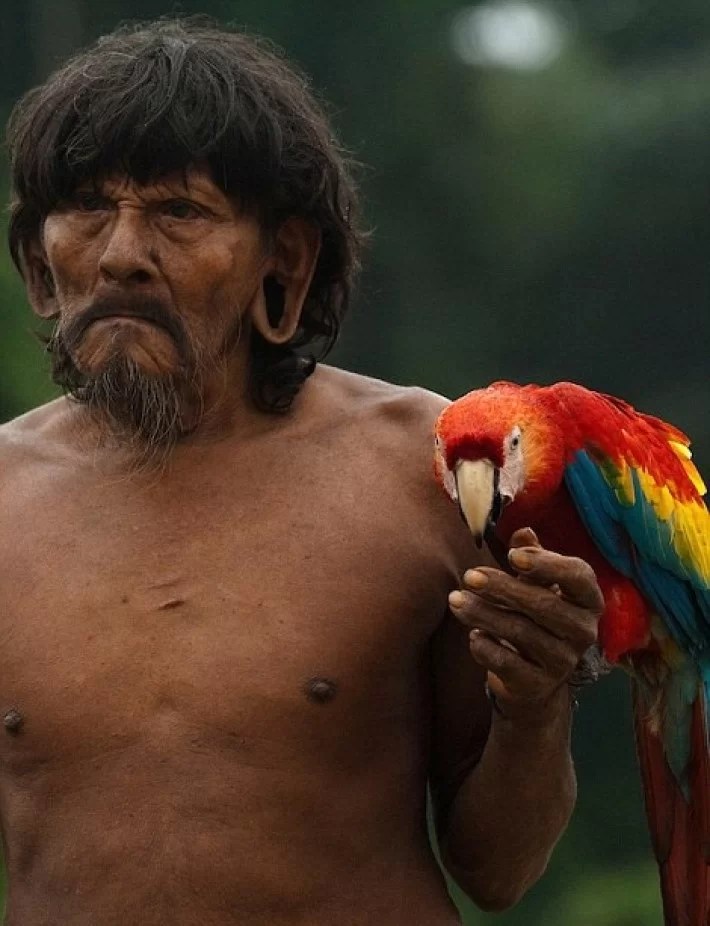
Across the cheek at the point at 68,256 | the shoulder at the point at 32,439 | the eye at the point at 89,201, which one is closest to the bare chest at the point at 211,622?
the shoulder at the point at 32,439

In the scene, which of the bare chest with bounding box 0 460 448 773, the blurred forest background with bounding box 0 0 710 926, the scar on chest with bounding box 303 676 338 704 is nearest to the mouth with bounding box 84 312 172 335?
the bare chest with bounding box 0 460 448 773

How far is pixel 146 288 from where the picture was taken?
11.6 feet

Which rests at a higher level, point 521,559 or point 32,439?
point 521,559

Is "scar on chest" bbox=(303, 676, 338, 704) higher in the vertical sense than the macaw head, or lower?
lower

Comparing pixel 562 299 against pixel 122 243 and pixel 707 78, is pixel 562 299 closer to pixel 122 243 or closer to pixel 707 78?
pixel 707 78

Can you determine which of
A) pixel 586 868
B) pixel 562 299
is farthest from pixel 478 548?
pixel 562 299

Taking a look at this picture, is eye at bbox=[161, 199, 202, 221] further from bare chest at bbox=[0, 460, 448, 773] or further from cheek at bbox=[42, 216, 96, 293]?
bare chest at bbox=[0, 460, 448, 773]

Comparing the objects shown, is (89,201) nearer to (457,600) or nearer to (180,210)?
(180,210)

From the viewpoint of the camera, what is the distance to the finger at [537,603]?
3.18 metres

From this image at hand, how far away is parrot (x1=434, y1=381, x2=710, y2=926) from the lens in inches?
143

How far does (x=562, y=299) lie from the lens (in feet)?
55.4

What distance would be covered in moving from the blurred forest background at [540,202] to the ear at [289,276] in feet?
33.4

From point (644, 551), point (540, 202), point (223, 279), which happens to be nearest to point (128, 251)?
point (223, 279)

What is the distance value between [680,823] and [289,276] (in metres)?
1.07
